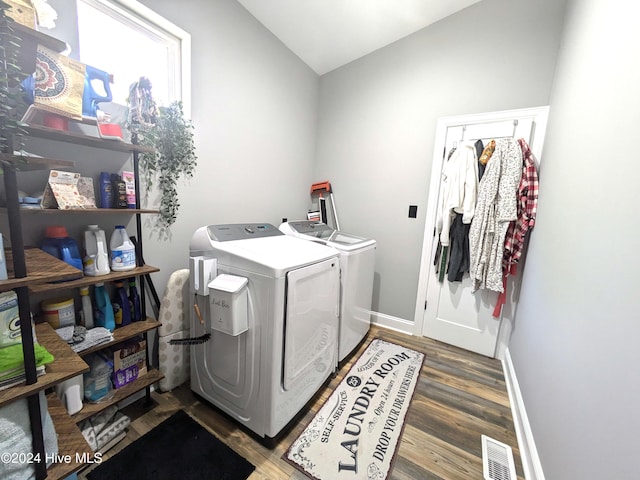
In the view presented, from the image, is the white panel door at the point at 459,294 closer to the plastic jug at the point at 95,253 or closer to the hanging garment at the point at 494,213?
the hanging garment at the point at 494,213

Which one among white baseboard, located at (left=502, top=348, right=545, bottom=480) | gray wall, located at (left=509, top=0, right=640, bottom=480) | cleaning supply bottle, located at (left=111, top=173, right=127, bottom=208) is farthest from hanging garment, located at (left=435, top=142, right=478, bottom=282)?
cleaning supply bottle, located at (left=111, top=173, right=127, bottom=208)

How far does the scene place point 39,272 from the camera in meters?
0.80

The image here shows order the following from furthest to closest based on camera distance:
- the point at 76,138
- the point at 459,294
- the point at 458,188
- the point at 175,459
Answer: the point at 459,294 < the point at 458,188 < the point at 175,459 < the point at 76,138

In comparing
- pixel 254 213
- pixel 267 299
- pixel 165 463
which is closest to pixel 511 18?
pixel 254 213

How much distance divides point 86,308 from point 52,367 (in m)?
0.51

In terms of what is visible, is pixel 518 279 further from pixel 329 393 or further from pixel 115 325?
pixel 115 325

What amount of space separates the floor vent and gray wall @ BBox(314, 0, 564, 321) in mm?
1266

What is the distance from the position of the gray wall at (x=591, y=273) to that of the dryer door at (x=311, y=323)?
114cm

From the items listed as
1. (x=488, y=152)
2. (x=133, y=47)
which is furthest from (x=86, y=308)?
(x=488, y=152)

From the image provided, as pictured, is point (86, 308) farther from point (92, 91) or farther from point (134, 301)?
point (92, 91)

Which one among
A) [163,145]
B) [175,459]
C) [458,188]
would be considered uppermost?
[163,145]

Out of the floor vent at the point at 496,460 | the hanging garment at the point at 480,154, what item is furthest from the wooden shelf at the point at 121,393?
the hanging garment at the point at 480,154

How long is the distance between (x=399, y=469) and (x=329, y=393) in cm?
59

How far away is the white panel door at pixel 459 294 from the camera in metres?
2.08
